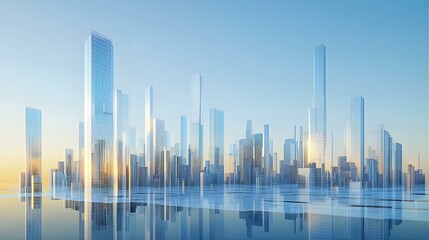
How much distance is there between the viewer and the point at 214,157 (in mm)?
20453

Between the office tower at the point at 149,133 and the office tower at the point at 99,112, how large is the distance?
5.18 ft

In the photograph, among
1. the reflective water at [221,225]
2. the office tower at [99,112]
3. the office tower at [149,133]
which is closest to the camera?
the reflective water at [221,225]

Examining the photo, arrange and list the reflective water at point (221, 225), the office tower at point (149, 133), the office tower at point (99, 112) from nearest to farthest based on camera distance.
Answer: the reflective water at point (221, 225), the office tower at point (149, 133), the office tower at point (99, 112)

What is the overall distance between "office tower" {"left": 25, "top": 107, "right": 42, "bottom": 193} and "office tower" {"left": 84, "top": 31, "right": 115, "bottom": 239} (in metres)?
1.92

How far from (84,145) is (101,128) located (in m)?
1.05

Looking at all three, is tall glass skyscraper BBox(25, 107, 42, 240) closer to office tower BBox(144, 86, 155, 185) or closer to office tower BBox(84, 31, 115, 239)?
office tower BBox(84, 31, 115, 239)

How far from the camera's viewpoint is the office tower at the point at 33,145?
1489 cm

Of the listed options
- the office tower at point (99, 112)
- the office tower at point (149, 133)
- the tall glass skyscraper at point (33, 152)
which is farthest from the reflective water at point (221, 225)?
the office tower at point (99, 112)

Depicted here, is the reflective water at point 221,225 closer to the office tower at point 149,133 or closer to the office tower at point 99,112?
the office tower at point 149,133

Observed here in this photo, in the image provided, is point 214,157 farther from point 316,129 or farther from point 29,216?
point 29,216

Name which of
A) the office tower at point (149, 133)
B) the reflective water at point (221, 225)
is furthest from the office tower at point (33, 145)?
the reflective water at point (221, 225)

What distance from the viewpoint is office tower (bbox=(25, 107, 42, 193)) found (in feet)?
48.9

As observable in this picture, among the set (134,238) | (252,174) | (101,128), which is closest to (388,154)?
(252,174)

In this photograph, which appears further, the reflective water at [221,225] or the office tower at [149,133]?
the office tower at [149,133]
